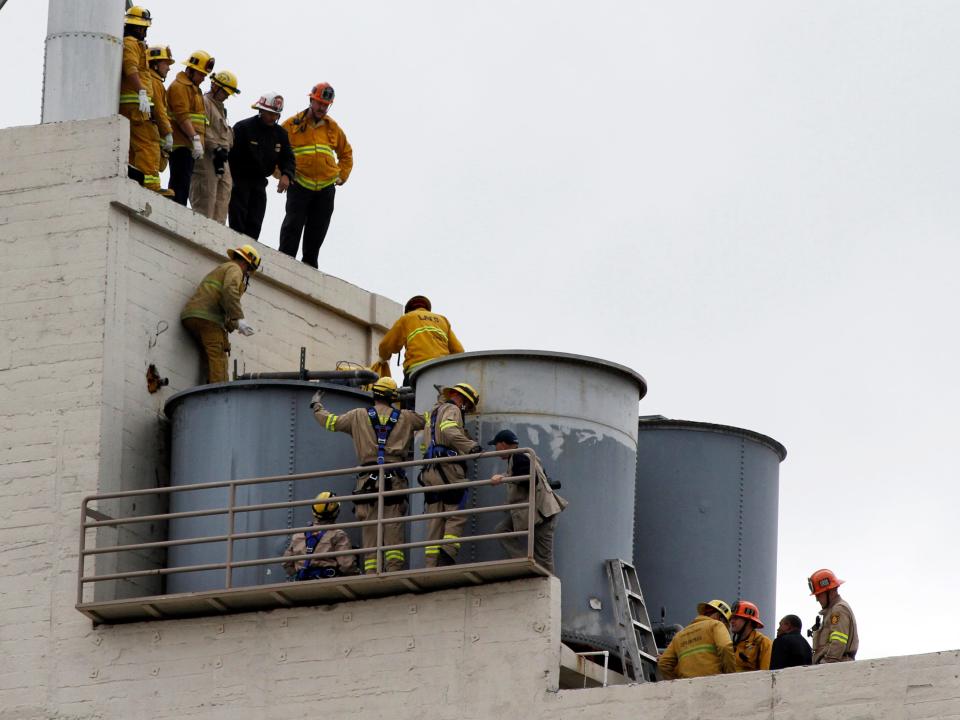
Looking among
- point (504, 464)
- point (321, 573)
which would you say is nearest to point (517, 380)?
point (504, 464)

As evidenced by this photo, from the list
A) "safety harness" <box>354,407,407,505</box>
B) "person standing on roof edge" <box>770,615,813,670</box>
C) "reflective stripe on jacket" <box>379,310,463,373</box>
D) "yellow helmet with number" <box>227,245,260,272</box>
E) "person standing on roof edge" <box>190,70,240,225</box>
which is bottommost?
"person standing on roof edge" <box>770,615,813,670</box>

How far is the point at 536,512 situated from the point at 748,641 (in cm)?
258

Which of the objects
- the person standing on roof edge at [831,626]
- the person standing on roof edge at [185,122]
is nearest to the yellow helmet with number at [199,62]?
the person standing on roof edge at [185,122]

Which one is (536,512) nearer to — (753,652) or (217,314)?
(753,652)

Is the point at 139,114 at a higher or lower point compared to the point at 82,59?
lower

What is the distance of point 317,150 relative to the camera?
35062 millimetres

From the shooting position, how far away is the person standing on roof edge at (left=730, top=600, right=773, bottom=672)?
28156 millimetres

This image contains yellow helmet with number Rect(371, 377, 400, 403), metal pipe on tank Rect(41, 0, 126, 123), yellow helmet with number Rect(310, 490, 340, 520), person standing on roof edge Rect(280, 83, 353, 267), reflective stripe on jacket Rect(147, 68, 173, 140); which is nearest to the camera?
yellow helmet with number Rect(310, 490, 340, 520)

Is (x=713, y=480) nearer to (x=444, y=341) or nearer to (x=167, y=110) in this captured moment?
(x=444, y=341)

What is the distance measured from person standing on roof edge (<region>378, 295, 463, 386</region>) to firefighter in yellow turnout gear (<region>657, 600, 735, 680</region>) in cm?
498

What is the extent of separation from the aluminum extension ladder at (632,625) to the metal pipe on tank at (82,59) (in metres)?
8.00

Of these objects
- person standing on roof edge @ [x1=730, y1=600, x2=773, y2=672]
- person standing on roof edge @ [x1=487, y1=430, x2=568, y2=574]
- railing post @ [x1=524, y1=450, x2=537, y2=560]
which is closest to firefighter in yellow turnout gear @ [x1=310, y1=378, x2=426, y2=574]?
person standing on roof edge @ [x1=487, y1=430, x2=568, y2=574]

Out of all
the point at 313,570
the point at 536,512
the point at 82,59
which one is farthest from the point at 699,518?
the point at 82,59

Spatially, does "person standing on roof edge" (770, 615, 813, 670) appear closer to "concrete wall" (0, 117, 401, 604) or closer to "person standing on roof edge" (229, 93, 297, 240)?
"concrete wall" (0, 117, 401, 604)
